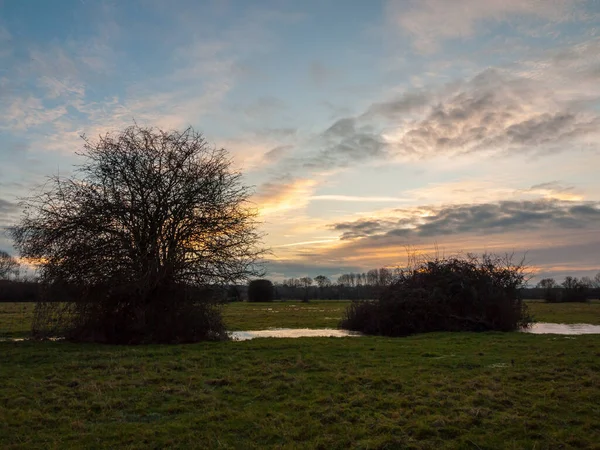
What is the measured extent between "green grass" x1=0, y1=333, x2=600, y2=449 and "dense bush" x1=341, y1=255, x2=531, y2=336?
36.4ft

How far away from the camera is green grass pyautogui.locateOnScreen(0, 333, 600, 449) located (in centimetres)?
754

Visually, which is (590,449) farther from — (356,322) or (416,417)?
(356,322)

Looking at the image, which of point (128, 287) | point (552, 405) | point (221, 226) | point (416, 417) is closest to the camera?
point (416, 417)

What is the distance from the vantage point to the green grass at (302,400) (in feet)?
24.7

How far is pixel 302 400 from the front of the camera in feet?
32.1

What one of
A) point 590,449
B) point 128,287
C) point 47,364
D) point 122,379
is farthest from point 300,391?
point 128,287

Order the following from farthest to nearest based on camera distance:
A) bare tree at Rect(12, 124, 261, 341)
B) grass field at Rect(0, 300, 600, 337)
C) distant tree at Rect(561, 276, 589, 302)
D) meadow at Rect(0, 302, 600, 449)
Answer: distant tree at Rect(561, 276, 589, 302) → grass field at Rect(0, 300, 600, 337) → bare tree at Rect(12, 124, 261, 341) → meadow at Rect(0, 302, 600, 449)

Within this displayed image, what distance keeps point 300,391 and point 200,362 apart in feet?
16.8

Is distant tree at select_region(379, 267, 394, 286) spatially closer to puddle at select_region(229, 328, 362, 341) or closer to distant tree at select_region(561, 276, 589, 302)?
puddle at select_region(229, 328, 362, 341)

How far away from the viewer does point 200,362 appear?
14.6 meters

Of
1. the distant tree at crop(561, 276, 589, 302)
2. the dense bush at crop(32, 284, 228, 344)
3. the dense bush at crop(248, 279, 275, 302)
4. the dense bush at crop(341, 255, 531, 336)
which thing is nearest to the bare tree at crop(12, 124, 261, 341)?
the dense bush at crop(32, 284, 228, 344)

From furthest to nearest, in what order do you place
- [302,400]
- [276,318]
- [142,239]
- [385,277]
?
[276,318], [385,277], [142,239], [302,400]

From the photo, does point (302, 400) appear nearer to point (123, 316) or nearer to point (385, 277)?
point (123, 316)

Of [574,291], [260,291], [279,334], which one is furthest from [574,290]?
[279,334]
